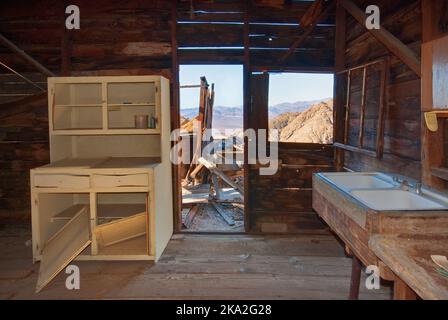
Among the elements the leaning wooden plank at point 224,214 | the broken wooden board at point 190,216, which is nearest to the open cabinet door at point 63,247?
the broken wooden board at point 190,216

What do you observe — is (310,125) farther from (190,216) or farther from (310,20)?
(310,20)

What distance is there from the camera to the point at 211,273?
12.2ft

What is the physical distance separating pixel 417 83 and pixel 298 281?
1920 millimetres

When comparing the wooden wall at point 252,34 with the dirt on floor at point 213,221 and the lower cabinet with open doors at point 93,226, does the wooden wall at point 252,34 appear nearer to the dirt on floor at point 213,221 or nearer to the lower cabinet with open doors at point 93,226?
the lower cabinet with open doors at point 93,226

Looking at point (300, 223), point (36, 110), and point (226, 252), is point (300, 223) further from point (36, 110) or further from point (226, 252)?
point (36, 110)

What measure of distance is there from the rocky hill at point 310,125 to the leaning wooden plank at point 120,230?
3.83 meters

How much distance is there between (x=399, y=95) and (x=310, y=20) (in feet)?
4.95

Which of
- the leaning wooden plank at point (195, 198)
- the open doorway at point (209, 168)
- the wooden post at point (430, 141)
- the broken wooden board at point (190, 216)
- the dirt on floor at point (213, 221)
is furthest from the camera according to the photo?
the leaning wooden plank at point (195, 198)

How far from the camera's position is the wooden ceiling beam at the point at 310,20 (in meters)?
4.20

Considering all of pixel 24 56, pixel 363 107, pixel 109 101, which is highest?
pixel 24 56

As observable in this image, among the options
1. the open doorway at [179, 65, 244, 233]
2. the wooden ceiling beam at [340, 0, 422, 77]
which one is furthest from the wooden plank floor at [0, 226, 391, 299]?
the wooden ceiling beam at [340, 0, 422, 77]

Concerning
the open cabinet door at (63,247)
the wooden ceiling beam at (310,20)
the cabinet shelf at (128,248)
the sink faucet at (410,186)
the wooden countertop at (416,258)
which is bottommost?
the cabinet shelf at (128,248)

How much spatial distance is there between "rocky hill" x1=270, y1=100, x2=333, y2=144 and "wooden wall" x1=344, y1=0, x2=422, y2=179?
3281mm

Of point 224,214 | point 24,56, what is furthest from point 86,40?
point 224,214
